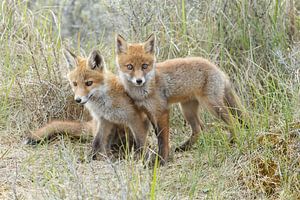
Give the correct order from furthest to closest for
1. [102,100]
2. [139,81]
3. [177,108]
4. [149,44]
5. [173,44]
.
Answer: [173,44] → [177,108] → [149,44] → [102,100] → [139,81]

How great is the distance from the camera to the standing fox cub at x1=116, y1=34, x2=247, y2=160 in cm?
520

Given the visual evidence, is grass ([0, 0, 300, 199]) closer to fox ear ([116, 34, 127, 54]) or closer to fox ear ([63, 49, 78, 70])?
fox ear ([63, 49, 78, 70])

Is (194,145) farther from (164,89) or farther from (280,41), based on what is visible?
(280,41)

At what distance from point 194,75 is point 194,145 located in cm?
64

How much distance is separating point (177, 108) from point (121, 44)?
1039 mm

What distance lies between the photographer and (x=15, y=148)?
17.3 ft

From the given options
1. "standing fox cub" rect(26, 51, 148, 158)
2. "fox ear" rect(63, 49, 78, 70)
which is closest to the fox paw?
"standing fox cub" rect(26, 51, 148, 158)

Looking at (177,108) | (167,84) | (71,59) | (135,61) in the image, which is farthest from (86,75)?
(177,108)

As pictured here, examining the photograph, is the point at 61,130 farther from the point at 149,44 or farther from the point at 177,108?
the point at 177,108

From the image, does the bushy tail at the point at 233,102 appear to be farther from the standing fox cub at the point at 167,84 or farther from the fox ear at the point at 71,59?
the fox ear at the point at 71,59

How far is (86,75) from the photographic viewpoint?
5.14m

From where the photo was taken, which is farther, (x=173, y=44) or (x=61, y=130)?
(x=173, y=44)

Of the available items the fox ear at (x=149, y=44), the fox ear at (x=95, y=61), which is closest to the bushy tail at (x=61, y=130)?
the fox ear at (x=95, y=61)

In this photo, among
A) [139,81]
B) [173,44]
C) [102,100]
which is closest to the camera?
[139,81]
